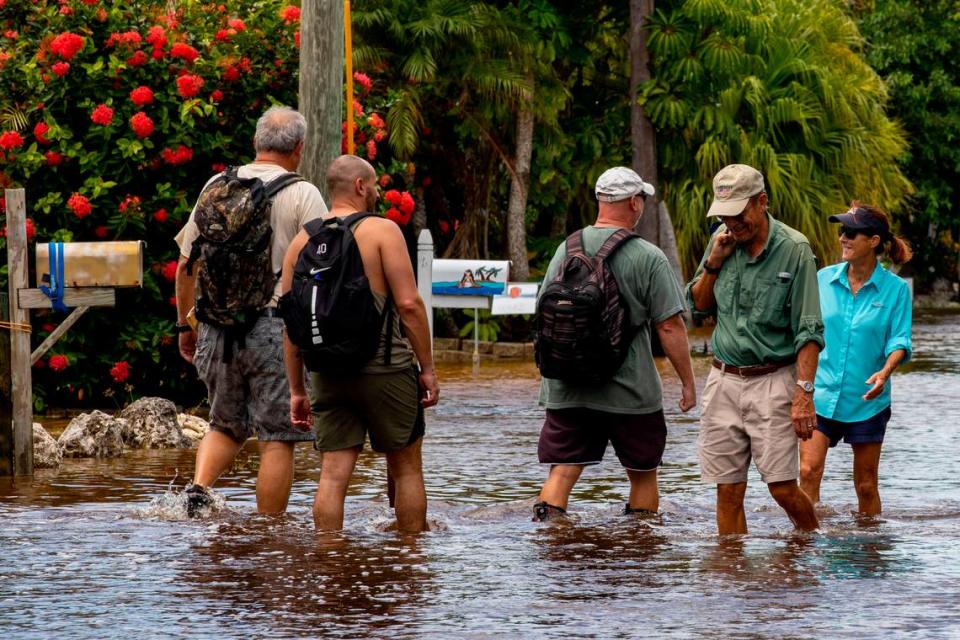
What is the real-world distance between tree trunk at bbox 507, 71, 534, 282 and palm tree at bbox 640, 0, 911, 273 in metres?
1.62

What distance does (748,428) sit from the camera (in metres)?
7.84

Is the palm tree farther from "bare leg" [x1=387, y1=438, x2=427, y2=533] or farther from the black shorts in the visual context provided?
"bare leg" [x1=387, y1=438, x2=427, y2=533]

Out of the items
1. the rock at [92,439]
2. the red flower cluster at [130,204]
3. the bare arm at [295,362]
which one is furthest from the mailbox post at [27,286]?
the bare arm at [295,362]

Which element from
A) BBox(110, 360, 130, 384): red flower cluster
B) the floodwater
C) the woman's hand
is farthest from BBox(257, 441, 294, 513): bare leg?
BBox(110, 360, 130, 384): red flower cluster

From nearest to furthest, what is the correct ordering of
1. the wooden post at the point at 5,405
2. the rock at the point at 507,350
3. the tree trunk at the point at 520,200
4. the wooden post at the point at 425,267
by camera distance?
the wooden post at the point at 5,405 < the wooden post at the point at 425,267 < the rock at the point at 507,350 < the tree trunk at the point at 520,200

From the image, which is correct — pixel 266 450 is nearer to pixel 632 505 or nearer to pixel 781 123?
pixel 632 505

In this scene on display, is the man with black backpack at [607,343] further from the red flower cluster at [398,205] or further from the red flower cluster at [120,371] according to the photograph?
the red flower cluster at [398,205]

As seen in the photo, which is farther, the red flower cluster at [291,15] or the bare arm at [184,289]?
the red flower cluster at [291,15]

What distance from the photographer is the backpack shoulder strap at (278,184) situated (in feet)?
27.3

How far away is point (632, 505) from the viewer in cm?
873

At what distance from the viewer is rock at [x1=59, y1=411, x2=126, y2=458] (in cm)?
1196

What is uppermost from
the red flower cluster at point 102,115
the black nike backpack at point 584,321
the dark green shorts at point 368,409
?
the red flower cluster at point 102,115

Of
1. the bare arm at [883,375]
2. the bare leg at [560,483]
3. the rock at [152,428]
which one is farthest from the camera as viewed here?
the rock at [152,428]

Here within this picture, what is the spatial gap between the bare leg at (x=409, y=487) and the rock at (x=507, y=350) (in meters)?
15.0
